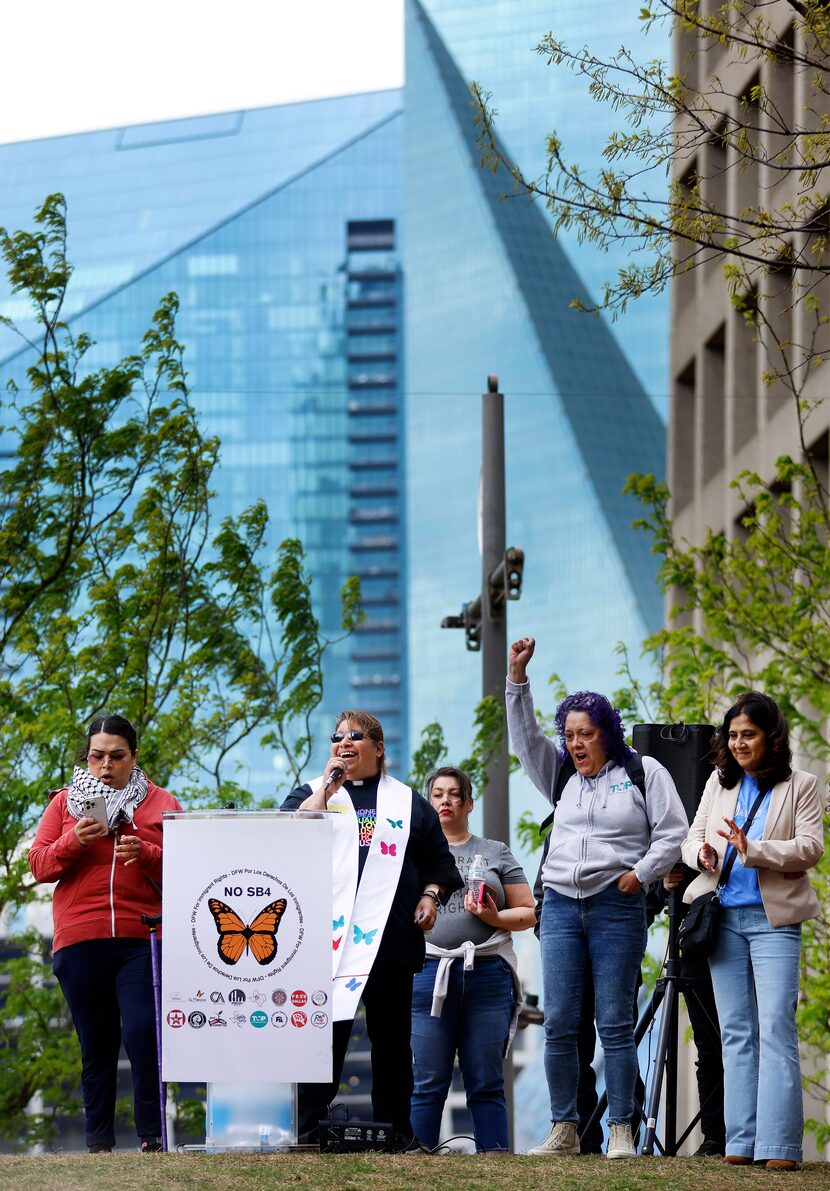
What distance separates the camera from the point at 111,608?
1664 cm

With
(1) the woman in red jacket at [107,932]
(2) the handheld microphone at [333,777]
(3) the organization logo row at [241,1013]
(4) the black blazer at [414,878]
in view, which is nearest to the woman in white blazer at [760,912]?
(4) the black blazer at [414,878]

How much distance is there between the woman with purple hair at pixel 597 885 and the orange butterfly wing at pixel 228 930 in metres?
1.40

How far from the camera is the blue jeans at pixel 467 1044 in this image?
9070 millimetres

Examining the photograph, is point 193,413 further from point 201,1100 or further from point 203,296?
point 203,296

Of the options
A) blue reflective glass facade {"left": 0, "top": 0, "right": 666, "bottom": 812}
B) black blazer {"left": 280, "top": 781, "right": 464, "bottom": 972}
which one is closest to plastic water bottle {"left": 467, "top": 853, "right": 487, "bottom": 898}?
black blazer {"left": 280, "top": 781, "right": 464, "bottom": 972}

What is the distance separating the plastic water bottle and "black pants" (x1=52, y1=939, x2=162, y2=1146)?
163 centimetres

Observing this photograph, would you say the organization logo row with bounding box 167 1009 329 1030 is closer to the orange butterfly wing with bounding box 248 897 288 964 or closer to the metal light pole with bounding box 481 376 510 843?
the orange butterfly wing with bounding box 248 897 288 964

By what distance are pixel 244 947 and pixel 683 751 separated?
9.41 ft

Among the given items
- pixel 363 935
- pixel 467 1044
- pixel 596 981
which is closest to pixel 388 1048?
pixel 363 935

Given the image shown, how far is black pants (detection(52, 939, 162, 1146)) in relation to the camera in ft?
27.3

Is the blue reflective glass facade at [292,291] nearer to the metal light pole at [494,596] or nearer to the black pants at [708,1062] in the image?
the metal light pole at [494,596]

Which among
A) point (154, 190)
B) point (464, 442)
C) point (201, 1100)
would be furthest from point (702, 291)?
point (154, 190)

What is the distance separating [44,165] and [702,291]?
149882 millimetres

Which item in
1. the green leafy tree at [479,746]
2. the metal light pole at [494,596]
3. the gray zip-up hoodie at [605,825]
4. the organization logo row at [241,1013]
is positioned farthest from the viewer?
the green leafy tree at [479,746]
